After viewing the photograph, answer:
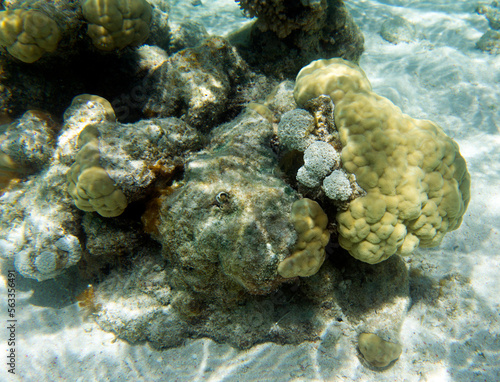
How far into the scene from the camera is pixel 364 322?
3.26 metres

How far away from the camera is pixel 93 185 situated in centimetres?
259

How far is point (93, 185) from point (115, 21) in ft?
7.80

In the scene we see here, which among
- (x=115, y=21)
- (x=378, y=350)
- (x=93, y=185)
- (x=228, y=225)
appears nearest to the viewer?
(x=228, y=225)

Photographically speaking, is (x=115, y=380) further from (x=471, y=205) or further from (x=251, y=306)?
(x=471, y=205)

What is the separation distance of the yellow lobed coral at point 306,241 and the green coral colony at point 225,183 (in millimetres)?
14

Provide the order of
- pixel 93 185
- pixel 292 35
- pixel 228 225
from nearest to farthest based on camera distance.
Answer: pixel 228 225 < pixel 93 185 < pixel 292 35

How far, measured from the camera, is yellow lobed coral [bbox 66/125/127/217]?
260 centimetres

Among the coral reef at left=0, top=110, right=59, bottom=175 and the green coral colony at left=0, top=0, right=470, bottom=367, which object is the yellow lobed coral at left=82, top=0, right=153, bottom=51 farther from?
the coral reef at left=0, top=110, right=59, bottom=175

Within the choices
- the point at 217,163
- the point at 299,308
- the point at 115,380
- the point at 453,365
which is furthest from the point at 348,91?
the point at 115,380

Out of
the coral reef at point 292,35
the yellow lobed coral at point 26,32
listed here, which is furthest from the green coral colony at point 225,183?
the coral reef at point 292,35

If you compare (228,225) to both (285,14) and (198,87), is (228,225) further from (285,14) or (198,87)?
(285,14)

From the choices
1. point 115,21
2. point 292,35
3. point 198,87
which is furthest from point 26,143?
point 292,35

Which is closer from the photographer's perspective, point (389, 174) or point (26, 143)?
point (389, 174)

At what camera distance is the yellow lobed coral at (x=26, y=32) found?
9.70 feet
